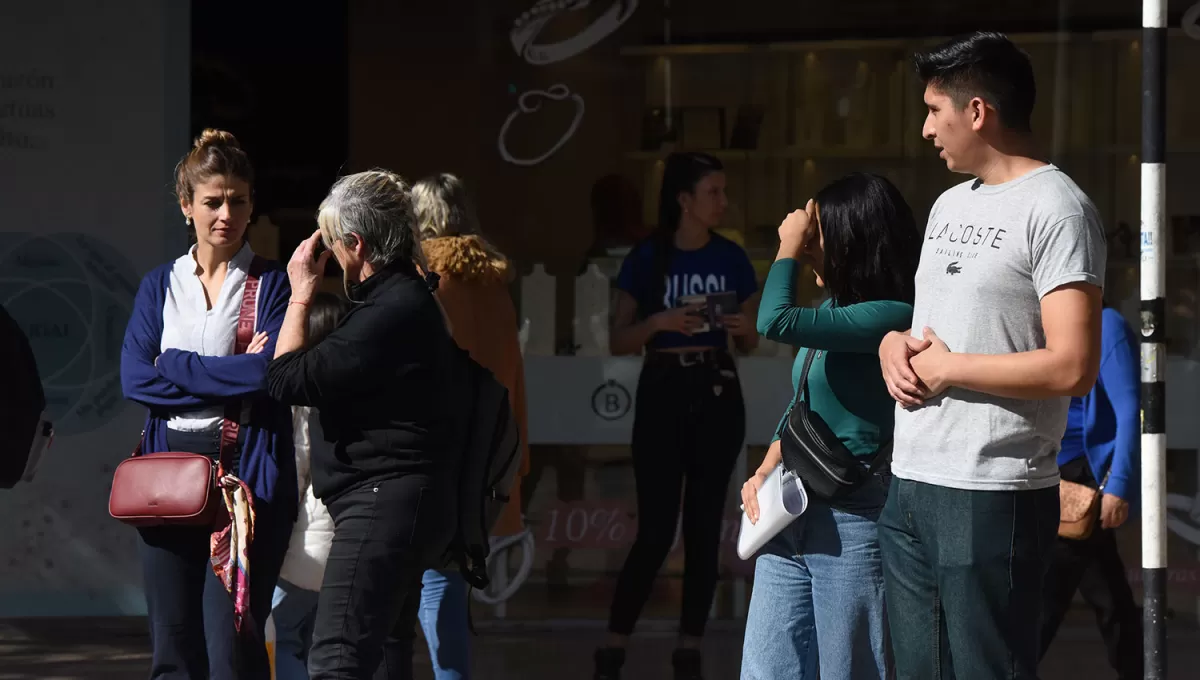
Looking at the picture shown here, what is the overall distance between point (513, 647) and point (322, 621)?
3.08 m

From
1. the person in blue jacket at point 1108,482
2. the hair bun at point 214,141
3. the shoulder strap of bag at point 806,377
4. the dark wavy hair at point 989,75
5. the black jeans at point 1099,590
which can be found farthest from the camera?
the black jeans at point 1099,590

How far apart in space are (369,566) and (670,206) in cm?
288

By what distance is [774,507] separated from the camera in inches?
148

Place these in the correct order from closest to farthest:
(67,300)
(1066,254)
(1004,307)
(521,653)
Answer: (1066,254), (1004,307), (521,653), (67,300)

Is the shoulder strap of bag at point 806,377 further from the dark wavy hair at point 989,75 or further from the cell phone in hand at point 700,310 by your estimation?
the cell phone in hand at point 700,310

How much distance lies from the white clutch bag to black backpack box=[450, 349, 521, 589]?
0.72m

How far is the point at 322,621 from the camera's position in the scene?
3816 millimetres

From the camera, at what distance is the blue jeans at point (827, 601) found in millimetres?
3705

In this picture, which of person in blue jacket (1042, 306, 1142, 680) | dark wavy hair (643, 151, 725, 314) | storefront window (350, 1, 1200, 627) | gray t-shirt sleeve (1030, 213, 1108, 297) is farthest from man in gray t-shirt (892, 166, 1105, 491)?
storefront window (350, 1, 1200, 627)

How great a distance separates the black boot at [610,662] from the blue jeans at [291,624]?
66.0 inches

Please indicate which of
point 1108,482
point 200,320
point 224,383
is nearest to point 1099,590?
point 1108,482

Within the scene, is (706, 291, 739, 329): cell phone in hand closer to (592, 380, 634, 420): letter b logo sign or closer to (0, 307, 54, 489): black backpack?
(592, 380, 634, 420): letter b logo sign

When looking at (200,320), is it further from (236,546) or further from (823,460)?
(823,460)

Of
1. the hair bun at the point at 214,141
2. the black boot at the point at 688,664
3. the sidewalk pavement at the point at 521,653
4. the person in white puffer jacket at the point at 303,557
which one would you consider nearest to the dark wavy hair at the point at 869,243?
the person in white puffer jacket at the point at 303,557
